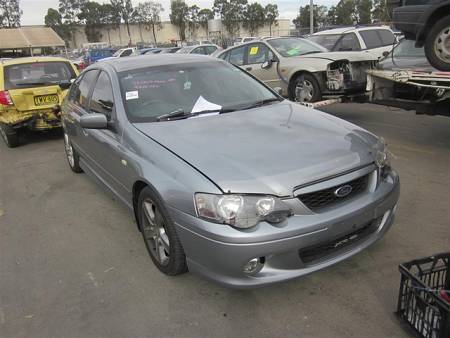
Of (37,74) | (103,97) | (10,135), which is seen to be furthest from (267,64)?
(103,97)

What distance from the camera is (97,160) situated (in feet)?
13.8

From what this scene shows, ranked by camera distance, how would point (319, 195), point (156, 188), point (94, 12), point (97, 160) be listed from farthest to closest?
point (94, 12), point (97, 160), point (156, 188), point (319, 195)

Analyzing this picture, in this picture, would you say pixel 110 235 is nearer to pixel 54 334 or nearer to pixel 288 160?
pixel 54 334

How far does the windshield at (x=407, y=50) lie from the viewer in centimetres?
687

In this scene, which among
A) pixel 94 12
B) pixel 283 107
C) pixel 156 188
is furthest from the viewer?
pixel 94 12

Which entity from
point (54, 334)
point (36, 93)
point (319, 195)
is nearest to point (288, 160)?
point (319, 195)

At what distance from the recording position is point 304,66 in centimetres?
812

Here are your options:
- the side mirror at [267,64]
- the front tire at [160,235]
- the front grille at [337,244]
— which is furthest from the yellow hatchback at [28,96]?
the front grille at [337,244]

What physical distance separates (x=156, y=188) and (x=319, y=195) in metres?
1.08

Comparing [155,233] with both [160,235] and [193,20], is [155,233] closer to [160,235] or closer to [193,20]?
[160,235]

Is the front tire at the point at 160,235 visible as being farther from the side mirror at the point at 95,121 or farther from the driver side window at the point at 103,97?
the driver side window at the point at 103,97

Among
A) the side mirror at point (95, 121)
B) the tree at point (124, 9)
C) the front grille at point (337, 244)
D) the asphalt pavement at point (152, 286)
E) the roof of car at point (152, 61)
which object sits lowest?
the asphalt pavement at point (152, 286)

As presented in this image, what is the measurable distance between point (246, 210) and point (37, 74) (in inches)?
273

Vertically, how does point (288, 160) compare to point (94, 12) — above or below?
below
